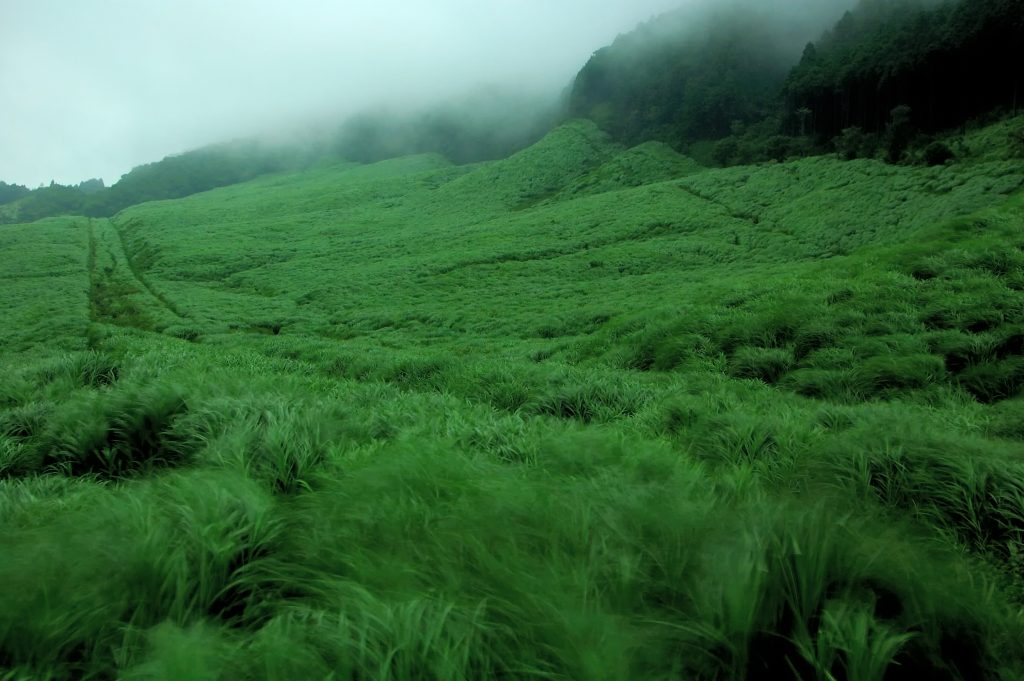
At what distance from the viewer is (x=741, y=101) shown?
89062mm

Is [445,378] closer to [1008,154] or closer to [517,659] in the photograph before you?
[517,659]

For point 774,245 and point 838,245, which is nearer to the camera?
point 838,245

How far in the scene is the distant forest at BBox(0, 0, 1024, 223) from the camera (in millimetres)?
51219

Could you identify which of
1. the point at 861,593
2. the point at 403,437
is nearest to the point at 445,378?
the point at 403,437

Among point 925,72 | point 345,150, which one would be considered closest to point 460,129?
point 345,150

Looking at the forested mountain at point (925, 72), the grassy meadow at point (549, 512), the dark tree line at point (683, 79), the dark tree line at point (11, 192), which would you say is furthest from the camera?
the dark tree line at point (11, 192)

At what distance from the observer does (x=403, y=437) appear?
11.3 ft

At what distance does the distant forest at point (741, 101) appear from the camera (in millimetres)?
51219

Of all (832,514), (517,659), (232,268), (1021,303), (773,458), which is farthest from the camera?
(232,268)

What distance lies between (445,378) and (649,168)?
2718 inches

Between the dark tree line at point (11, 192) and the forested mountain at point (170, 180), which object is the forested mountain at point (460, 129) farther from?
the dark tree line at point (11, 192)

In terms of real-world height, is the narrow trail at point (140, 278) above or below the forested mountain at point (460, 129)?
below

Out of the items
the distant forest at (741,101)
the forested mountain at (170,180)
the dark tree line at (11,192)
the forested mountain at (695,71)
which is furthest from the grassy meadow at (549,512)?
the dark tree line at (11,192)

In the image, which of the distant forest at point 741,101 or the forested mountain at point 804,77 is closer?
the forested mountain at point 804,77
